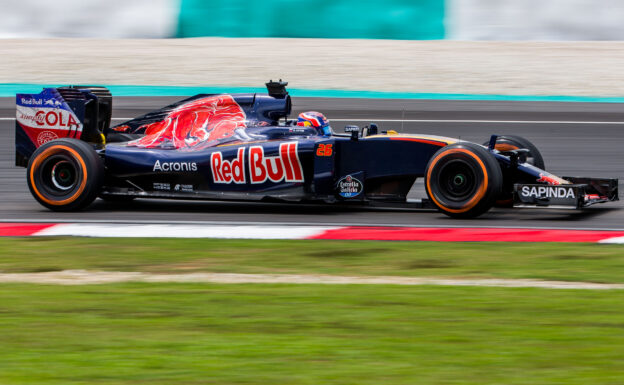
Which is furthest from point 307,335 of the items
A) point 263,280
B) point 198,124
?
point 198,124

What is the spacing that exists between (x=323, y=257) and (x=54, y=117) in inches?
149

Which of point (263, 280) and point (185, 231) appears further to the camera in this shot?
point (185, 231)

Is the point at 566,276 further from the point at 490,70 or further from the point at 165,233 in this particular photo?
the point at 490,70

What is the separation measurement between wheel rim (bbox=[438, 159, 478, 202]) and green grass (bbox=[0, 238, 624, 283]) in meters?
0.98

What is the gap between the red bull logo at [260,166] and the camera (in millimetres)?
8906

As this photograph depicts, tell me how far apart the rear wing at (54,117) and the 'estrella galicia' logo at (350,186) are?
2.59 metres

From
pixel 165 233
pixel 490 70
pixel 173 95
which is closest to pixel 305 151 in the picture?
pixel 165 233

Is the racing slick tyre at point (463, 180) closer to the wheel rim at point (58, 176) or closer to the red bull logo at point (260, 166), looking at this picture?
the red bull logo at point (260, 166)

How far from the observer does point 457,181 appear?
27.8 feet

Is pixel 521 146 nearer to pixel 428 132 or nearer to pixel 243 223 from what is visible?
pixel 243 223

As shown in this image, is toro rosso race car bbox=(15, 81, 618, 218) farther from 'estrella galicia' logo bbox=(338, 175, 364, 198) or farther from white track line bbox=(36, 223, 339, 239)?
white track line bbox=(36, 223, 339, 239)

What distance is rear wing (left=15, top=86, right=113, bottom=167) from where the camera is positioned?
9555mm

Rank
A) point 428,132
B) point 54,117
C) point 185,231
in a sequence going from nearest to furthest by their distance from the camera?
point 185,231 < point 54,117 < point 428,132

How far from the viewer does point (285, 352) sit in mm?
4695
